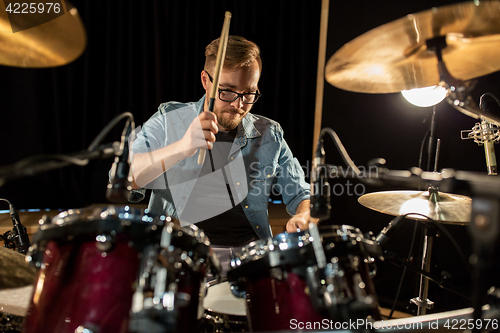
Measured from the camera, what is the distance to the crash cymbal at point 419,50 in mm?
753

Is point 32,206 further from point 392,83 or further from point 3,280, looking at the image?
point 392,83

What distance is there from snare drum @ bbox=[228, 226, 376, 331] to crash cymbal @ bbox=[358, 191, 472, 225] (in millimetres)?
563

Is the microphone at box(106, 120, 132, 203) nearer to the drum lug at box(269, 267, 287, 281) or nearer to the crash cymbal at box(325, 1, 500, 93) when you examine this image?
the drum lug at box(269, 267, 287, 281)

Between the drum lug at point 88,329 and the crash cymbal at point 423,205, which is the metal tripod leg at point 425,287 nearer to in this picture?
the crash cymbal at point 423,205

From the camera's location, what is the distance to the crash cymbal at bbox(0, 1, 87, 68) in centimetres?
93

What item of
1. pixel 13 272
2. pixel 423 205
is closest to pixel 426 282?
pixel 423 205

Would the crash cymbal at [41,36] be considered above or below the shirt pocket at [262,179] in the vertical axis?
above

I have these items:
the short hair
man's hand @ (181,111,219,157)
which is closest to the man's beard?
the short hair

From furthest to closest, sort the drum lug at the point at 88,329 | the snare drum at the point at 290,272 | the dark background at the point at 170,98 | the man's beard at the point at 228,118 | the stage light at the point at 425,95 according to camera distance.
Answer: the dark background at the point at 170,98 < the man's beard at the point at 228,118 < the stage light at the point at 425,95 < the snare drum at the point at 290,272 < the drum lug at the point at 88,329

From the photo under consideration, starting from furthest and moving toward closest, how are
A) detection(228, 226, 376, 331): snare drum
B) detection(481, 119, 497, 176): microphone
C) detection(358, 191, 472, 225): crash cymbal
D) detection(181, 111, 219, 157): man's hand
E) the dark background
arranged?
the dark background, detection(481, 119, 497, 176): microphone, detection(358, 191, 472, 225): crash cymbal, detection(181, 111, 219, 157): man's hand, detection(228, 226, 376, 331): snare drum

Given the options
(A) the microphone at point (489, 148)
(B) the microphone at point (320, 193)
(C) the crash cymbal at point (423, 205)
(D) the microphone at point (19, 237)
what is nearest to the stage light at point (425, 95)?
(A) the microphone at point (489, 148)

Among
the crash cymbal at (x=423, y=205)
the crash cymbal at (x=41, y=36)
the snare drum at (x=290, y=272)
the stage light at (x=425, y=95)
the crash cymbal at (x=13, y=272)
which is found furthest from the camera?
the stage light at (x=425, y=95)

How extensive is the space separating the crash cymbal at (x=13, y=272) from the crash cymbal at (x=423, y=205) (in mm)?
1179

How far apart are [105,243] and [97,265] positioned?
1.9 inches
